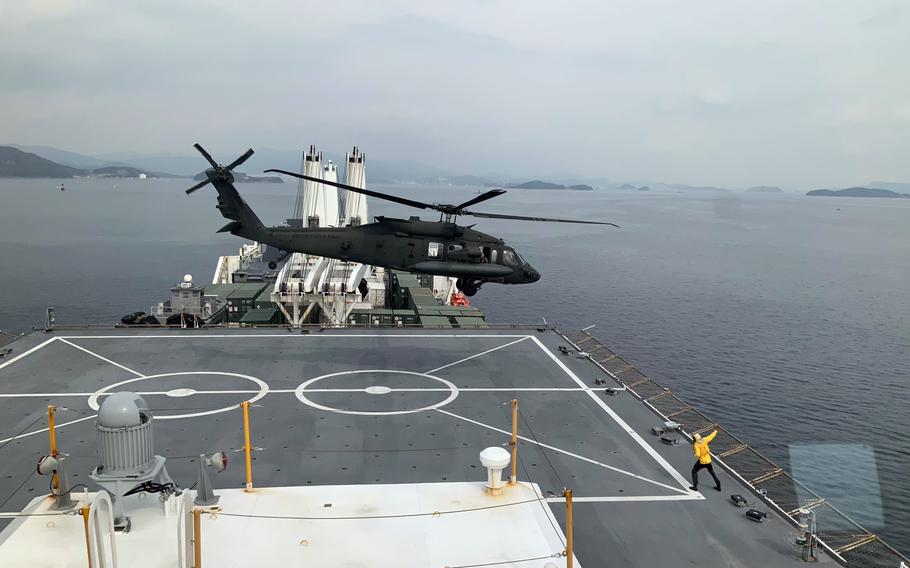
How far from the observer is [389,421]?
15820mm

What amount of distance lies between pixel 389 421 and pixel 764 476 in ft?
29.7

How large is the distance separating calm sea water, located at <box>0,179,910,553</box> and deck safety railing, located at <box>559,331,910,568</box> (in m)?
7.54

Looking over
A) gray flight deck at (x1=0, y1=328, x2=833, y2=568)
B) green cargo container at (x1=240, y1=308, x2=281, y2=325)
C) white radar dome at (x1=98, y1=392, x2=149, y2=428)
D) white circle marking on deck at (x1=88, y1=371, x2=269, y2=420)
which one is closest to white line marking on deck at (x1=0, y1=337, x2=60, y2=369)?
gray flight deck at (x1=0, y1=328, x2=833, y2=568)

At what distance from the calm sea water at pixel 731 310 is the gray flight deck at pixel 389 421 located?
18.8 m

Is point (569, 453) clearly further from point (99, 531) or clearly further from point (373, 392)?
point (99, 531)

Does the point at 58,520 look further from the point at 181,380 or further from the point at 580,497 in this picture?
the point at 181,380

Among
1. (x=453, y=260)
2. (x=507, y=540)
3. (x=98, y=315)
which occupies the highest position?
(x=453, y=260)

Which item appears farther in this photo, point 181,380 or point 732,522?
point 181,380

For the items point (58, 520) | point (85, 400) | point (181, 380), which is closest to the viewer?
point (58, 520)

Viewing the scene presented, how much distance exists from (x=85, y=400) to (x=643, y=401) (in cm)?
1638

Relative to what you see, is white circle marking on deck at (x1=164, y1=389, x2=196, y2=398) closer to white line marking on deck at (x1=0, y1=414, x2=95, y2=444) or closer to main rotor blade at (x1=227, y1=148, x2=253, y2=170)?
white line marking on deck at (x1=0, y1=414, x2=95, y2=444)

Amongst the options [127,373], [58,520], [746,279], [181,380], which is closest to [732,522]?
[58,520]

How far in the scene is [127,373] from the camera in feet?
63.0

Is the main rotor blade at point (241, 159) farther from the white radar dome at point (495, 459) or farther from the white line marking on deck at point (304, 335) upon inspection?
the white radar dome at point (495, 459)
